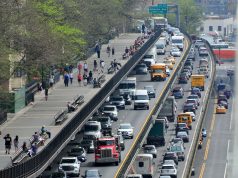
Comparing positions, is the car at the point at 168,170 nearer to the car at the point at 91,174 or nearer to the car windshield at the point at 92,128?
the car windshield at the point at 92,128

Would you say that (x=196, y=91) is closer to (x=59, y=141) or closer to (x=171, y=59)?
(x=171, y=59)

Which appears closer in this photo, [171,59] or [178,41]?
[171,59]

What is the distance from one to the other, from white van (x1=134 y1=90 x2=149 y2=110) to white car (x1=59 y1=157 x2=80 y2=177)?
38.4 meters

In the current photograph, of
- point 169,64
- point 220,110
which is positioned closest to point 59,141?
point 220,110

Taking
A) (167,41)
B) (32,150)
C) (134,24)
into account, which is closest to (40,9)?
(32,150)

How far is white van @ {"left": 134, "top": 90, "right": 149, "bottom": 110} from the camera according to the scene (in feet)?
359

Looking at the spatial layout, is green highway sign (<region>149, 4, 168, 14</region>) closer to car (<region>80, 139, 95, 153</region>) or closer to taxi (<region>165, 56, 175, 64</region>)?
taxi (<region>165, 56, 175, 64</region>)

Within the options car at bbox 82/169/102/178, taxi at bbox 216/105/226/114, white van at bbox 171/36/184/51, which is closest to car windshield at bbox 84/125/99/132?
car at bbox 82/169/102/178

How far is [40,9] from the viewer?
344 ft

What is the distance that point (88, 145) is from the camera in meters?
81.4

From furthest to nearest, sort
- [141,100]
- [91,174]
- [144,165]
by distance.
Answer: [141,100] → [144,165] → [91,174]

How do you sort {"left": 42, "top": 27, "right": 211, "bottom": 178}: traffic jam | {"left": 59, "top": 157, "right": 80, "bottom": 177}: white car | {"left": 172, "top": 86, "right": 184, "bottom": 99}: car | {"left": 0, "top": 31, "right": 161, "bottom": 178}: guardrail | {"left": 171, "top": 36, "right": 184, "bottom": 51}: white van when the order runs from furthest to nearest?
{"left": 171, "top": 36, "right": 184, "bottom": 51}: white van → {"left": 172, "top": 86, "right": 184, "bottom": 99}: car → {"left": 42, "top": 27, "right": 211, "bottom": 178}: traffic jam → {"left": 59, "top": 157, "right": 80, "bottom": 177}: white car → {"left": 0, "top": 31, "right": 161, "bottom": 178}: guardrail

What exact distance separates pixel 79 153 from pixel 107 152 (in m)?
3.55

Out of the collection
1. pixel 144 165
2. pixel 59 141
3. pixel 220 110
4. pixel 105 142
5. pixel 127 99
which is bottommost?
pixel 220 110
